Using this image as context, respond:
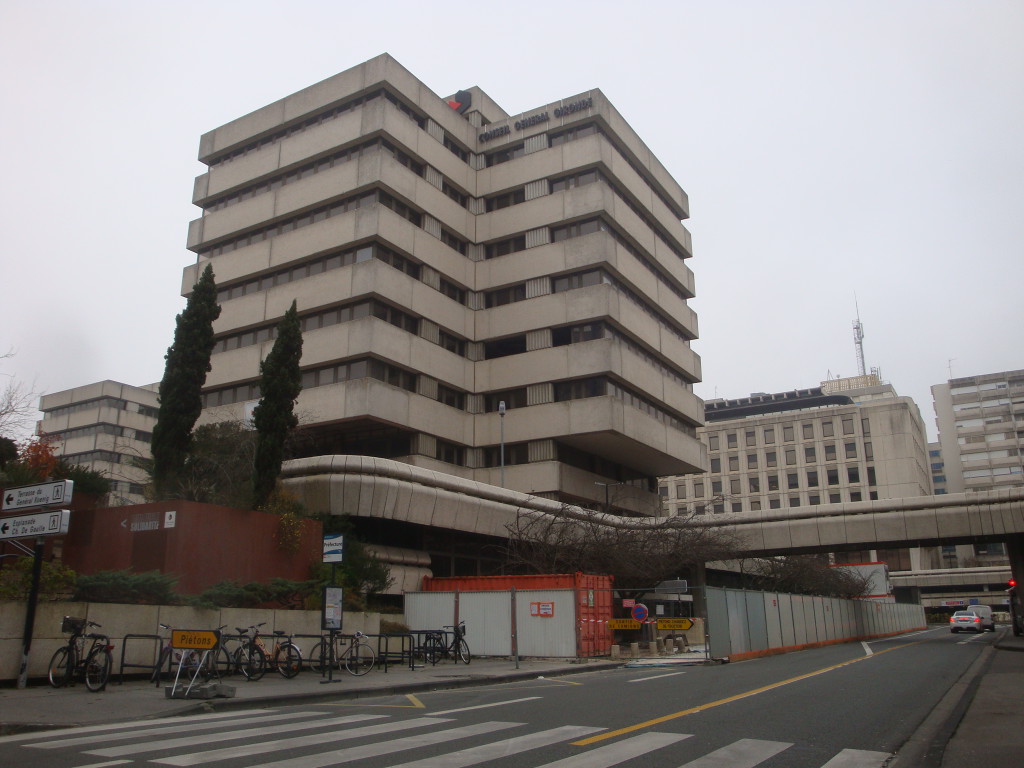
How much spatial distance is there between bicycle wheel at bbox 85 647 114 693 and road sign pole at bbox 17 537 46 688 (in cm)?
89

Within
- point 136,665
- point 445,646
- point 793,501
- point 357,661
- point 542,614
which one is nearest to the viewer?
point 136,665

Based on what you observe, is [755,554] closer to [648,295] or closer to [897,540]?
[897,540]

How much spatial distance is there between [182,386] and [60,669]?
1447cm

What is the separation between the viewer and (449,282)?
53.2 m

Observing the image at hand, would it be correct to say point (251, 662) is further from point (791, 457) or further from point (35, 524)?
point (791, 457)

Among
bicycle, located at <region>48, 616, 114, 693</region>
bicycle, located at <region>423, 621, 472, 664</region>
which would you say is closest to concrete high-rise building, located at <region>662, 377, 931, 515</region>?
bicycle, located at <region>423, 621, 472, 664</region>

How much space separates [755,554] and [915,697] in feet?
137

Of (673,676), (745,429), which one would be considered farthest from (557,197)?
(745,429)

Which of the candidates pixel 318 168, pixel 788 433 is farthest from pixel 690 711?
pixel 788 433

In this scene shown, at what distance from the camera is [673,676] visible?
18.0m

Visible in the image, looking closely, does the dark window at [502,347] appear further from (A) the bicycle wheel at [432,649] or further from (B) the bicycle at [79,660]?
(B) the bicycle at [79,660]

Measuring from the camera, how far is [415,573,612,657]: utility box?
78.7 ft

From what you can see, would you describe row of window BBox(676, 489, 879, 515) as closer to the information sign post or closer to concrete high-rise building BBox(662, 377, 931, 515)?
concrete high-rise building BBox(662, 377, 931, 515)

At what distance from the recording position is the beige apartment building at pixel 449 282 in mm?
47438
